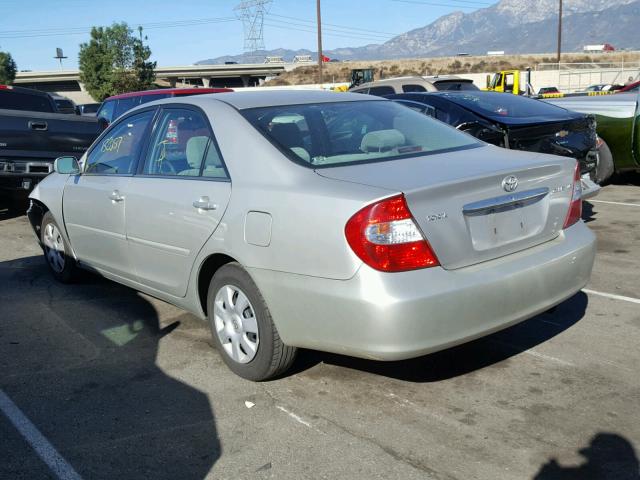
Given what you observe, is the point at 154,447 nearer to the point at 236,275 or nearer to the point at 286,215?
the point at 236,275

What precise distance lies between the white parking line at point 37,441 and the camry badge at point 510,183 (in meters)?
2.45

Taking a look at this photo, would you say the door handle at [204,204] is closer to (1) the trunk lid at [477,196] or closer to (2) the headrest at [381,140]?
(1) the trunk lid at [477,196]

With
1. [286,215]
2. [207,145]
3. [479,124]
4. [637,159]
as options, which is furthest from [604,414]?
[637,159]

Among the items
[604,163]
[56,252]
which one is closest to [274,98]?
[56,252]

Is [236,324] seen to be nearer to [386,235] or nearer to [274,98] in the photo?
[386,235]

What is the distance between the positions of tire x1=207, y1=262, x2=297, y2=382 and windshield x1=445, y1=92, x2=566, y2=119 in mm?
4477

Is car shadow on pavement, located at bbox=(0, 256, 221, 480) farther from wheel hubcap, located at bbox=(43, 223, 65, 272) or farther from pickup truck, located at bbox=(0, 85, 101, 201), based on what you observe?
pickup truck, located at bbox=(0, 85, 101, 201)

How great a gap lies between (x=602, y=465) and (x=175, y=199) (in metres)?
2.75

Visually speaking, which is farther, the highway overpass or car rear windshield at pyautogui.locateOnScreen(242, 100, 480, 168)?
the highway overpass

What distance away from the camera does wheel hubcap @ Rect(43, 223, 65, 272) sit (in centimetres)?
610

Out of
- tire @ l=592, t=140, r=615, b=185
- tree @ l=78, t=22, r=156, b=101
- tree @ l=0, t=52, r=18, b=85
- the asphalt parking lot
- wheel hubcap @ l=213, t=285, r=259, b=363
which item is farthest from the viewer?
tree @ l=0, t=52, r=18, b=85

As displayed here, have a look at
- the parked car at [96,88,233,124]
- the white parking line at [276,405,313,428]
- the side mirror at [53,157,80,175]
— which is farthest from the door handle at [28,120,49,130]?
the white parking line at [276,405,313,428]

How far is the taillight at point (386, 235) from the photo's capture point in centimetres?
320

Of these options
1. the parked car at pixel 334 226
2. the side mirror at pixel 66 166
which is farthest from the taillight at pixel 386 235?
Answer: the side mirror at pixel 66 166
